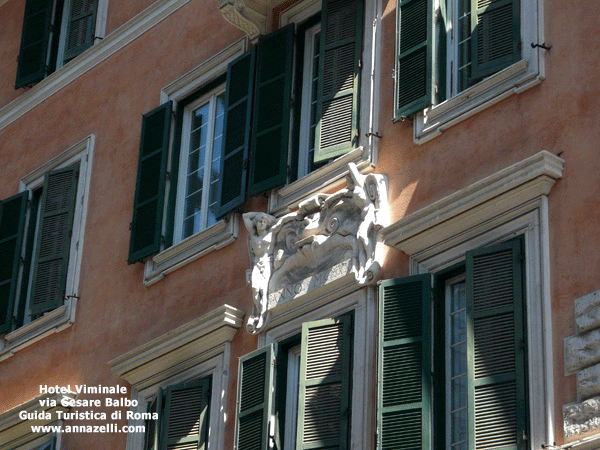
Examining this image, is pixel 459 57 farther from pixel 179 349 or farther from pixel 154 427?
pixel 154 427

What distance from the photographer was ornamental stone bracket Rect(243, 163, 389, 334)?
12875 mm

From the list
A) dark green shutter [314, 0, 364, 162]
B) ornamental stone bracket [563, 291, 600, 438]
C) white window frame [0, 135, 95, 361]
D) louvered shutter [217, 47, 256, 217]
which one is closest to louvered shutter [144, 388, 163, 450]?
louvered shutter [217, 47, 256, 217]

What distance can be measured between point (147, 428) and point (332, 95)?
3694mm

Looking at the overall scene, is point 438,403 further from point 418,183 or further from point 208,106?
point 208,106

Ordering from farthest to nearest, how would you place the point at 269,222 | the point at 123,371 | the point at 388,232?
the point at 123,371 → the point at 269,222 → the point at 388,232

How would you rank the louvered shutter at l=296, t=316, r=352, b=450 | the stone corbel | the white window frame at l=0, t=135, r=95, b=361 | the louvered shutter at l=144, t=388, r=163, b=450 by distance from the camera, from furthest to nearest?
the white window frame at l=0, t=135, r=95, b=361 → the stone corbel → the louvered shutter at l=144, t=388, r=163, b=450 → the louvered shutter at l=296, t=316, r=352, b=450

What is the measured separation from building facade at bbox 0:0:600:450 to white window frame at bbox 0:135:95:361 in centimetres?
3

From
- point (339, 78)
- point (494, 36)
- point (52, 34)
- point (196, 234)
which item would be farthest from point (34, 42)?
point (494, 36)

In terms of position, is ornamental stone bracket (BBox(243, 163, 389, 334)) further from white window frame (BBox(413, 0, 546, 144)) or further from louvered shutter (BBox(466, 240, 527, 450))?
louvered shutter (BBox(466, 240, 527, 450))

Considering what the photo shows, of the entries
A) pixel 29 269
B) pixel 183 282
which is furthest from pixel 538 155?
pixel 29 269

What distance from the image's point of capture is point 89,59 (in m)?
18.3

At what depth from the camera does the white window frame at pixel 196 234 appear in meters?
14.7

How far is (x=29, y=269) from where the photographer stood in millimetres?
17422

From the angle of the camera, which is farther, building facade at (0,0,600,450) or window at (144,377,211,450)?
window at (144,377,211,450)
